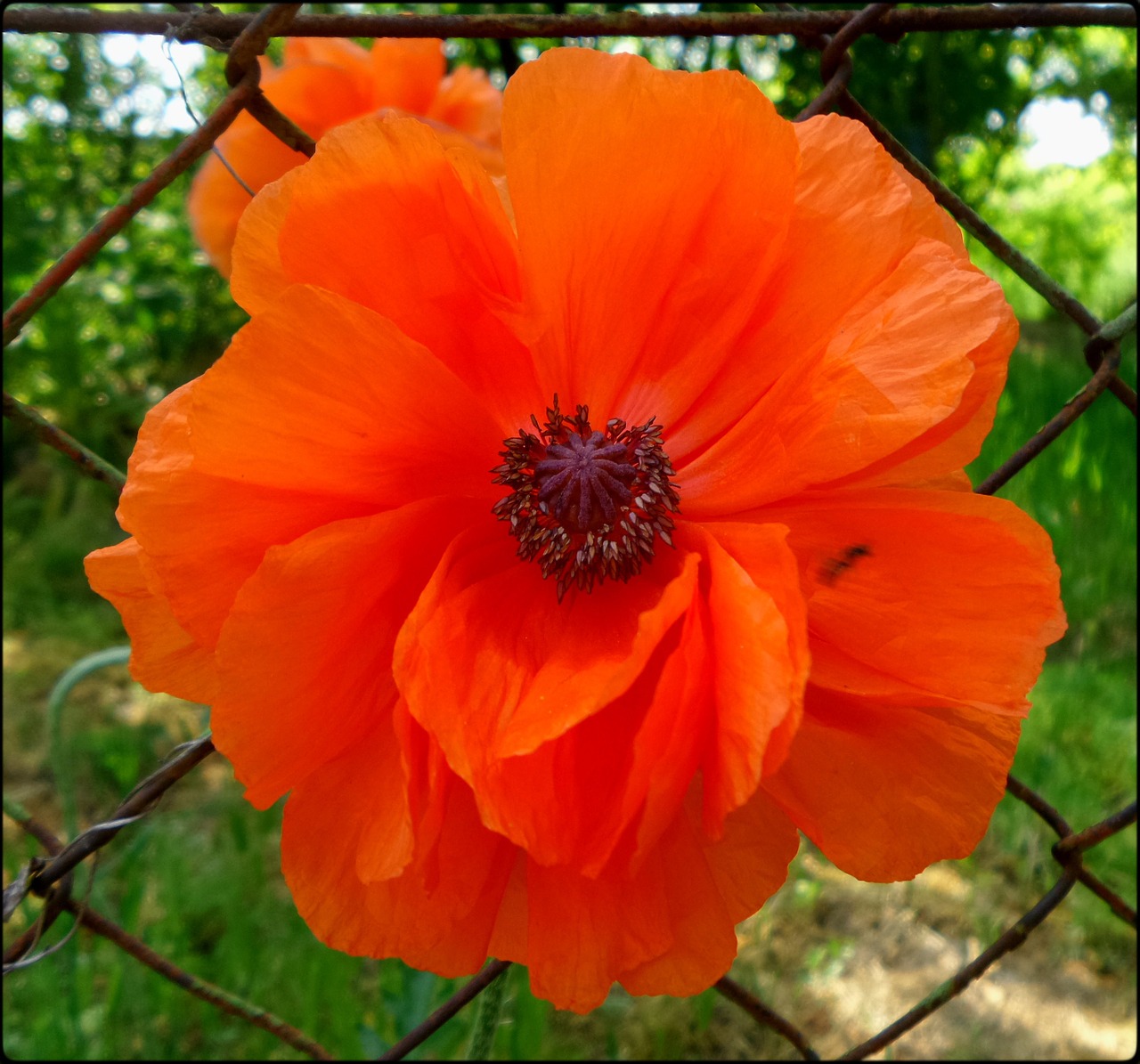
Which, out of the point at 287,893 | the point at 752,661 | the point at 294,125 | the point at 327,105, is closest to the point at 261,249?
the point at 294,125

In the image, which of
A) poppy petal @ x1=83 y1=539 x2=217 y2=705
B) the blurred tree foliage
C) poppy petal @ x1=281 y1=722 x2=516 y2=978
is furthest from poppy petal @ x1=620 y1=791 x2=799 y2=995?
the blurred tree foliage

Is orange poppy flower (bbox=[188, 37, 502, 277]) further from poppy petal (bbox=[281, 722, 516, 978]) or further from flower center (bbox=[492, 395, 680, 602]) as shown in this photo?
poppy petal (bbox=[281, 722, 516, 978])

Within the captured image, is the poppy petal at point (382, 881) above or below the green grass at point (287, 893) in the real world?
above

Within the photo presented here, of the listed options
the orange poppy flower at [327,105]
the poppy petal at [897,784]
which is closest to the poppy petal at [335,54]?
the orange poppy flower at [327,105]

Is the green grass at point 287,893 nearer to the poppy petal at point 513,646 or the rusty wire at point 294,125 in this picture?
the rusty wire at point 294,125

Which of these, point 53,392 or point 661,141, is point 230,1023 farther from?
point 53,392

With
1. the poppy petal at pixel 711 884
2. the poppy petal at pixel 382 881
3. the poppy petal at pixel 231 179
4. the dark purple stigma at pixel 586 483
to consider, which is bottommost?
the poppy petal at pixel 711 884
